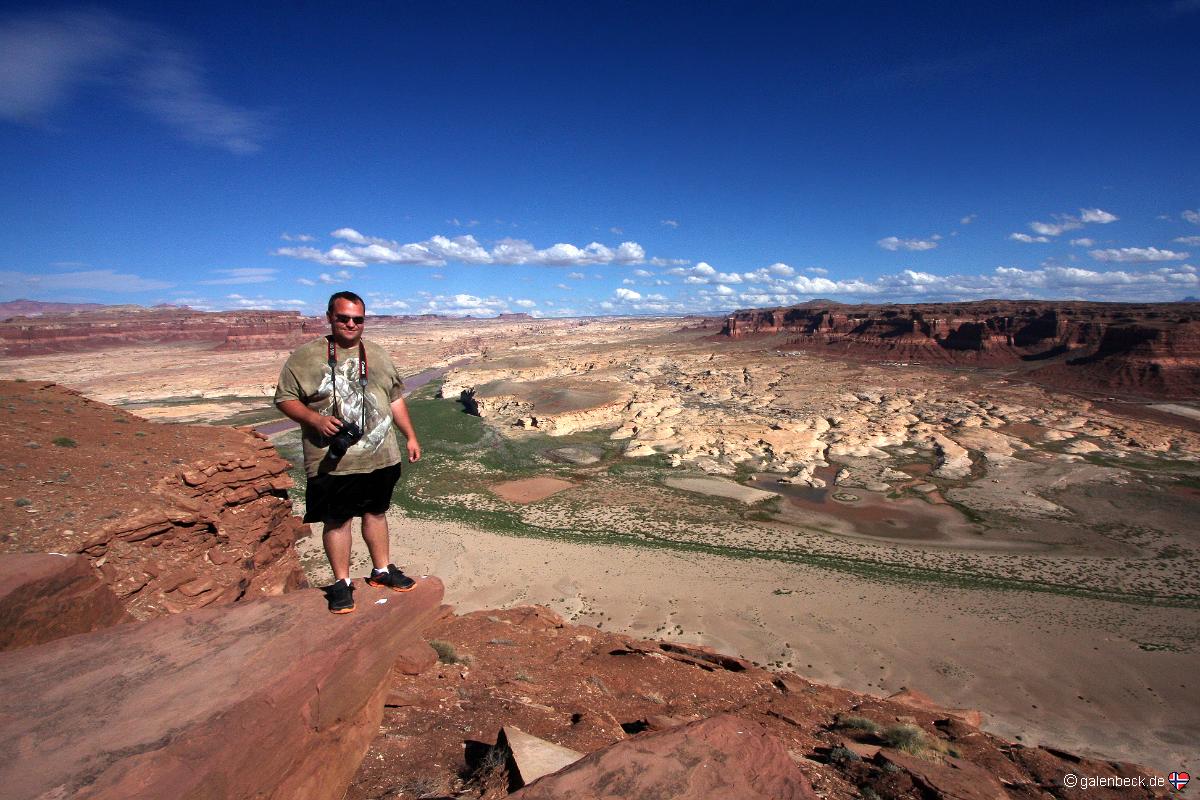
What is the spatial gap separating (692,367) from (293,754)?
77509 mm

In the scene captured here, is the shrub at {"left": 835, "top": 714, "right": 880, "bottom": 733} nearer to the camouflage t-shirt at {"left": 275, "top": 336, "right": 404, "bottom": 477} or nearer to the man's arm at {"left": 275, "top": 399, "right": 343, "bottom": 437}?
the camouflage t-shirt at {"left": 275, "top": 336, "right": 404, "bottom": 477}

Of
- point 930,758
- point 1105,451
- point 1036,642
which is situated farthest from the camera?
point 1105,451

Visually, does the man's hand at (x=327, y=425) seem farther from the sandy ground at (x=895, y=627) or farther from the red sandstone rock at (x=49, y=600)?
the sandy ground at (x=895, y=627)

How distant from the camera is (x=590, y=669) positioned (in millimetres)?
9336

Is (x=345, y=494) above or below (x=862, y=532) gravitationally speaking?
above

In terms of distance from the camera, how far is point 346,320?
4.63 metres

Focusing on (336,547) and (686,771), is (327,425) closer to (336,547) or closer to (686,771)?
(336,547)

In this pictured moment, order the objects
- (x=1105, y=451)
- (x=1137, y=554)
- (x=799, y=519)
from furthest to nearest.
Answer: (x=1105, y=451), (x=799, y=519), (x=1137, y=554)

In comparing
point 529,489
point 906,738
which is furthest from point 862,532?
point 906,738

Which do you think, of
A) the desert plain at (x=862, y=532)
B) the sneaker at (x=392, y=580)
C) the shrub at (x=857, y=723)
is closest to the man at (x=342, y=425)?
the sneaker at (x=392, y=580)

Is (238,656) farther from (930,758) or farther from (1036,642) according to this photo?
(1036,642)

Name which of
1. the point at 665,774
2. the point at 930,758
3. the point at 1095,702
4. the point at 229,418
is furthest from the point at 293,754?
the point at 229,418

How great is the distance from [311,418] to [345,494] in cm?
82

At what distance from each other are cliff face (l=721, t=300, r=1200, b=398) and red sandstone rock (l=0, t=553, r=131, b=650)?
73.2m
